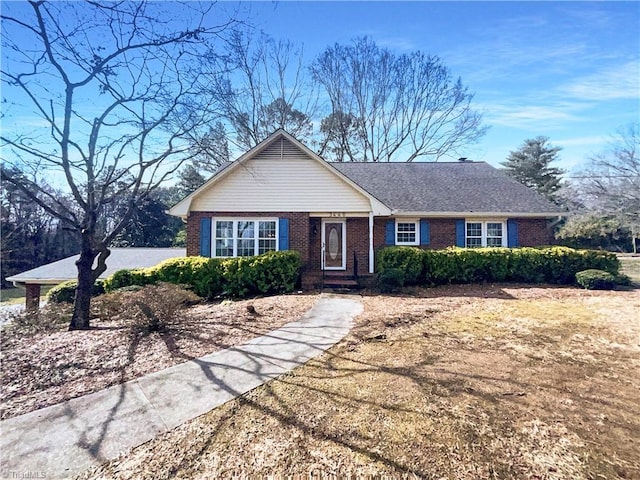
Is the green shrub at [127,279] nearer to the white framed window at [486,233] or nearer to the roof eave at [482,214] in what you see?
the roof eave at [482,214]

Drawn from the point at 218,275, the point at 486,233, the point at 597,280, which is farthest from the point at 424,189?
the point at 218,275

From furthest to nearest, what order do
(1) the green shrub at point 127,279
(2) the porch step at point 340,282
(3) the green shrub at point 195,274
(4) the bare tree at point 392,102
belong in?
(4) the bare tree at point 392,102 < (2) the porch step at point 340,282 < (1) the green shrub at point 127,279 < (3) the green shrub at point 195,274

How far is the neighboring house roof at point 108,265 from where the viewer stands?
13281mm

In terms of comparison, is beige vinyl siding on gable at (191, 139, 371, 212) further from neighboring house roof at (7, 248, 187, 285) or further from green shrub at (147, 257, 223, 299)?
neighboring house roof at (7, 248, 187, 285)

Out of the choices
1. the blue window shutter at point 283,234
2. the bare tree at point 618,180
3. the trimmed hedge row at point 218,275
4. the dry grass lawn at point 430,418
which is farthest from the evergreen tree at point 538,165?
the dry grass lawn at point 430,418

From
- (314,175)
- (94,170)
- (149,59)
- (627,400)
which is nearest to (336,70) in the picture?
(314,175)

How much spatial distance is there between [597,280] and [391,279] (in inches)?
273

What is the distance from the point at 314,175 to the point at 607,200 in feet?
54.1

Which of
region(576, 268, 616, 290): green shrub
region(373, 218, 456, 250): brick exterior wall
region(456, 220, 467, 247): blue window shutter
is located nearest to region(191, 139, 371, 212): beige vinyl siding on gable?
region(373, 218, 456, 250): brick exterior wall

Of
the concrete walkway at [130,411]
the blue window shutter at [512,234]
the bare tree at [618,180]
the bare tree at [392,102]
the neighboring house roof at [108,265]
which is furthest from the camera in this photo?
the bare tree at [392,102]

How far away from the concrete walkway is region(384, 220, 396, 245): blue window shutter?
9.12m

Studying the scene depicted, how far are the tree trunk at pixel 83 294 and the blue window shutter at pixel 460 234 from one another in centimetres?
1295

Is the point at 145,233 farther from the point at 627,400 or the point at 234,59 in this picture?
the point at 627,400

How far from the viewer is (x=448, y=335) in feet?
19.4
